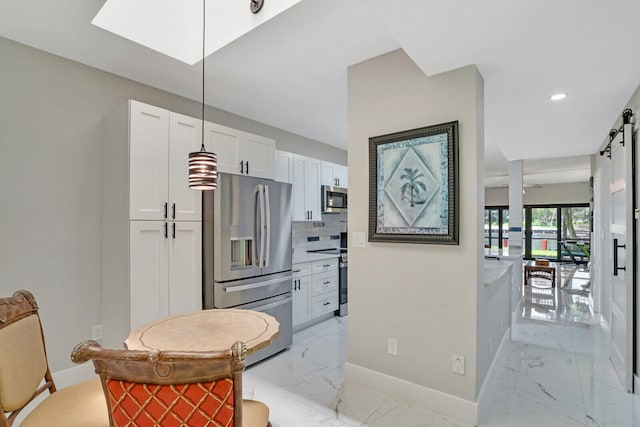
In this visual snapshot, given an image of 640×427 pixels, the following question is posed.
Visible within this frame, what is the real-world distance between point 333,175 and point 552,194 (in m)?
9.05

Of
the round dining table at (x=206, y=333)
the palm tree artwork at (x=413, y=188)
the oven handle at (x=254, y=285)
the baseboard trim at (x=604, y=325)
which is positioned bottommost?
the baseboard trim at (x=604, y=325)

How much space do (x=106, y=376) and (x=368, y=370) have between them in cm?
202

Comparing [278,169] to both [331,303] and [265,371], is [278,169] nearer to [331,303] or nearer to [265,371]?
[331,303]

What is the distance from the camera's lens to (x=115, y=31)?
2250 millimetres

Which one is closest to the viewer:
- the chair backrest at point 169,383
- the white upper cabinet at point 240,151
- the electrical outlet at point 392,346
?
the chair backrest at point 169,383

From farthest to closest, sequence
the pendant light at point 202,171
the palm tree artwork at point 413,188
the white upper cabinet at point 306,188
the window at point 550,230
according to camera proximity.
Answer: the window at point 550,230
the white upper cabinet at point 306,188
the palm tree artwork at point 413,188
the pendant light at point 202,171

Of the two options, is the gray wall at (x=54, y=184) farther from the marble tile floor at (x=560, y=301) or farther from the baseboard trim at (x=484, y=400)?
the marble tile floor at (x=560, y=301)

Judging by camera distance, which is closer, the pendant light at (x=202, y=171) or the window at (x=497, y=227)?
the pendant light at (x=202, y=171)

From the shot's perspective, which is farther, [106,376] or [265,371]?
[265,371]

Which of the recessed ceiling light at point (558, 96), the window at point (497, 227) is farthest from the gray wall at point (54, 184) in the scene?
the window at point (497, 227)

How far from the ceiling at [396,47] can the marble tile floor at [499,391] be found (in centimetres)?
232

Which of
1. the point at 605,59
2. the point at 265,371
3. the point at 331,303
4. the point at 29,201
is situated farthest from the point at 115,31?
the point at 331,303

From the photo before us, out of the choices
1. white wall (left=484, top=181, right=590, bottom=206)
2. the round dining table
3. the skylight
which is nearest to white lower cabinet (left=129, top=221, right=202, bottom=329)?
the round dining table

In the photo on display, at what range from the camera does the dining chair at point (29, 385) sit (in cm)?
136
